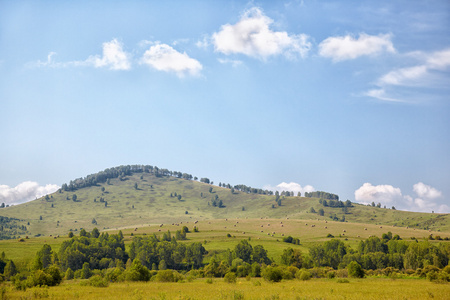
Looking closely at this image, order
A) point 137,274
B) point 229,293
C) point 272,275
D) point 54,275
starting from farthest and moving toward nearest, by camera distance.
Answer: point 272,275 < point 137,274 < point 54,275 < point 229,293

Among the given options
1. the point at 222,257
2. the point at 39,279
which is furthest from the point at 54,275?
the point at 222,257

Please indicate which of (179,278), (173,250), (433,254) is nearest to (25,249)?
(173,250)

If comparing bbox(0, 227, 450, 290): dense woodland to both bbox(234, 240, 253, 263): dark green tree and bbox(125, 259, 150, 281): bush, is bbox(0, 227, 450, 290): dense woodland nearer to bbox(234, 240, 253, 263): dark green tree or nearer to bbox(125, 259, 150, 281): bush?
bbox(234, 240, 253, 263): dark green tree

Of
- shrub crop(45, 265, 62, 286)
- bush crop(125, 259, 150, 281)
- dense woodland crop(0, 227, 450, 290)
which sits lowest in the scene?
dense woodland crop(0, 227, 450, 290)

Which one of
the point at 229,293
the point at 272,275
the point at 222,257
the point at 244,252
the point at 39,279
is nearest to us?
the point at 229,293

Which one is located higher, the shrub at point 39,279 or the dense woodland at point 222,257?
the shrub at point 39,279

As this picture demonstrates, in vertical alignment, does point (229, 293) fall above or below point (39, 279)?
above

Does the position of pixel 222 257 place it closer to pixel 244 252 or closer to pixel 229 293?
pixel 244 252

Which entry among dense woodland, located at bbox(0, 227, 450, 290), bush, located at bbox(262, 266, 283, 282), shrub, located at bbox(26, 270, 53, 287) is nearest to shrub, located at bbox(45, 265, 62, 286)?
shrub, located at bbox(26, 270, 53, 287)

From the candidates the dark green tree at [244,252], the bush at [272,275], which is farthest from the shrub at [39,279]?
the dark green tree at [244,252]

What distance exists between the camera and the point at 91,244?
549 ft

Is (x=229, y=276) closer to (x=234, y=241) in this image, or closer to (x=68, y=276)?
(x=68, y=276)

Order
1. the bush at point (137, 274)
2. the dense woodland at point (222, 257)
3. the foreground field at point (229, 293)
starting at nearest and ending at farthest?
the foreground field at point (229, 293) < the bush at point (137, 274) < the dense woodland at point (222, 257)

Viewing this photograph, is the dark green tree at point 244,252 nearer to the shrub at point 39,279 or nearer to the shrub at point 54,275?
the shrub at point 54,275
